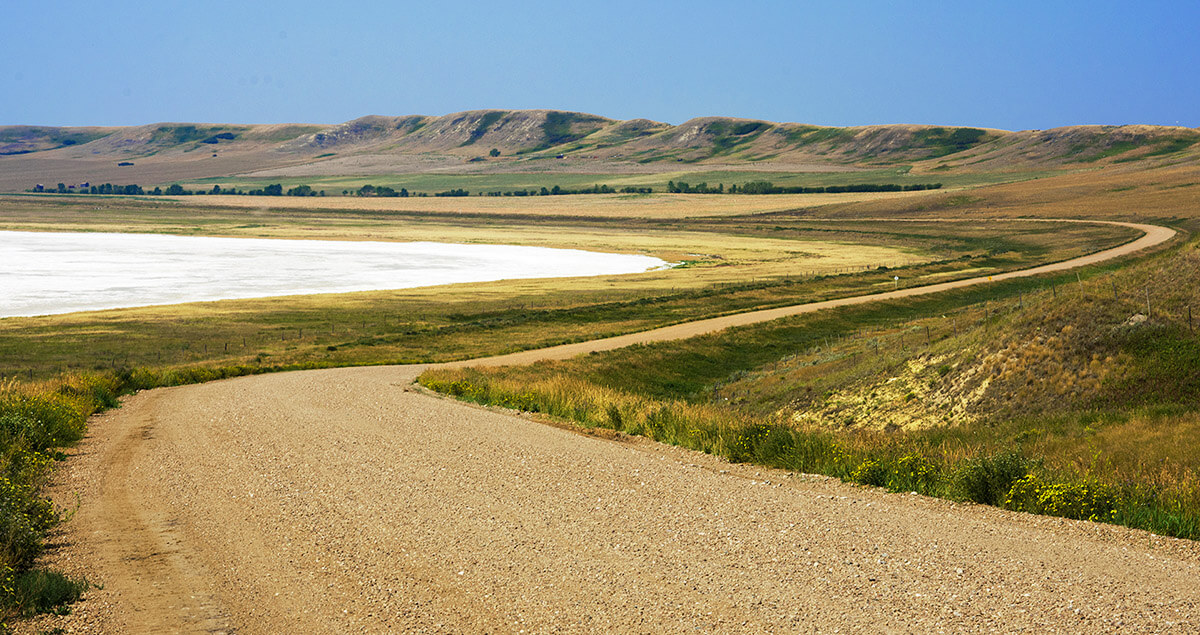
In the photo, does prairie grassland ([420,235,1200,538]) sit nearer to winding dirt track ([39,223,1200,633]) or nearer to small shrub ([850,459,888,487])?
small shrub ([850,459,888,487])

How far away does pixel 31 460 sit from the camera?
621 inches

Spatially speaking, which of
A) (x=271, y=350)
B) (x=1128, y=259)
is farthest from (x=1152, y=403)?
(x=1128, y=259)

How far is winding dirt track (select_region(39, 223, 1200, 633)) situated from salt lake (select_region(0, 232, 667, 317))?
63446 mm

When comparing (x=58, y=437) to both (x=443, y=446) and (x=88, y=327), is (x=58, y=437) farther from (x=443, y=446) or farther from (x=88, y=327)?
(x=88, y=327)

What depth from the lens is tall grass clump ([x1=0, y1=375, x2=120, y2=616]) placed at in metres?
10.0

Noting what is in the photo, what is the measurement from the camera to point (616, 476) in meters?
15.4

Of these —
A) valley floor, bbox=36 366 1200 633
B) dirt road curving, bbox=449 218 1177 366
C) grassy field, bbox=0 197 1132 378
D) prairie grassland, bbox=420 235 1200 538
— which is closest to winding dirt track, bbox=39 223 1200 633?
valley floor, bbox=36 366 1200 633

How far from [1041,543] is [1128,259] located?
83793 mm

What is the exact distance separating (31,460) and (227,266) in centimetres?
9735

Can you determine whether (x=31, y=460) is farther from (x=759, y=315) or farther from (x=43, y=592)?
(x=759, y=315)

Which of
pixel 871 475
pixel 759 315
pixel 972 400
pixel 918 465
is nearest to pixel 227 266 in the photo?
pixel 759 315

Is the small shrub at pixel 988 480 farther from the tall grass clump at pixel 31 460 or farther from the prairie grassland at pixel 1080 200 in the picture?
the prairie grassland at pixel 1080 200

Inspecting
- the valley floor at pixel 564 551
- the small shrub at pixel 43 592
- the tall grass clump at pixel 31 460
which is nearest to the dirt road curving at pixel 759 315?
the tall grass clump at pixel 31 460

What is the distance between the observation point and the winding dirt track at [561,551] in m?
9.51
